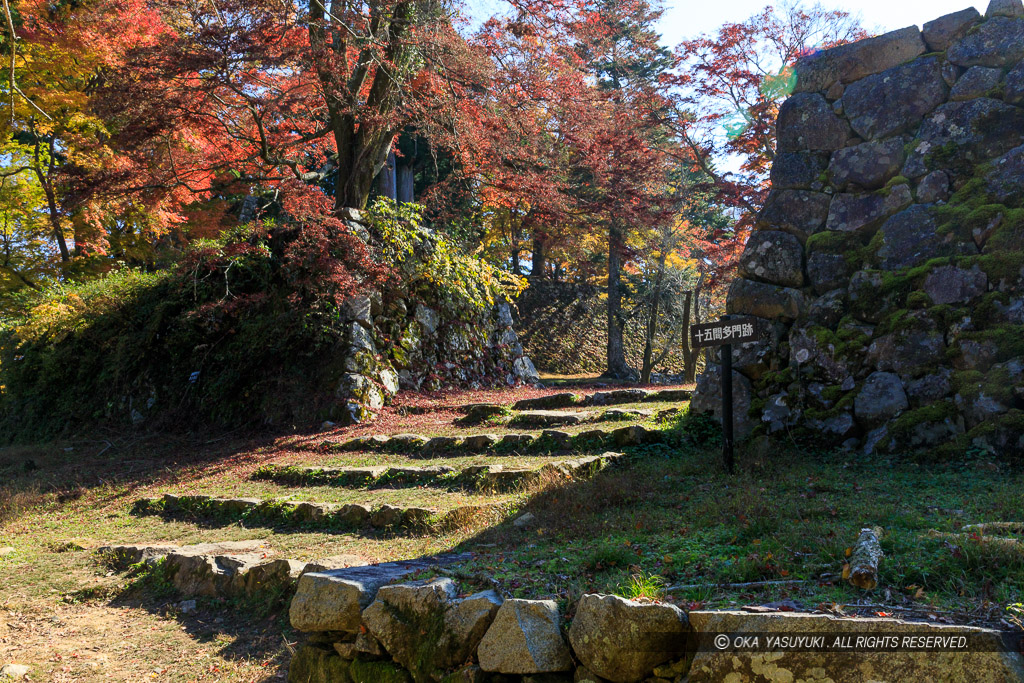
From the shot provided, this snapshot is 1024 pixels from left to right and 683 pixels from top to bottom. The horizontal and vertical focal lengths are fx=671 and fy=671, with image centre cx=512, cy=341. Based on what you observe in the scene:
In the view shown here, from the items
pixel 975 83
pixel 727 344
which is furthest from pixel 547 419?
pixel 975 83

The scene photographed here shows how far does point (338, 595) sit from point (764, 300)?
18.1 ft

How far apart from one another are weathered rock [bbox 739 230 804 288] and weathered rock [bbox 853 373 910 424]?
4.50ft

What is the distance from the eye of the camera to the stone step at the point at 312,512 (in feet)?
18.4

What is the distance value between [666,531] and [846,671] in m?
1.89

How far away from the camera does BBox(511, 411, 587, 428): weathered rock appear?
881cm

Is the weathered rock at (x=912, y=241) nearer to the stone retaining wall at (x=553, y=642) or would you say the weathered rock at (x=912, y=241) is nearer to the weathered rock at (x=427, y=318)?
the stone retaining wall at (x=553, y=642)

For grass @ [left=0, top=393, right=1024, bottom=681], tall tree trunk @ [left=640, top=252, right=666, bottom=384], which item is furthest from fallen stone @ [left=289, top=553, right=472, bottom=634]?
tall tree trunk @ [left=640, top=252, right=666, bottom=384]

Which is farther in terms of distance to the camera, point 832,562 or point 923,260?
point 923,260

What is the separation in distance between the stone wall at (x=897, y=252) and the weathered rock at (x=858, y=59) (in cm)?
2

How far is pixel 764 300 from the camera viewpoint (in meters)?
7.36

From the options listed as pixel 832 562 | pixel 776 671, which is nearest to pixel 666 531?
pixel 832 562

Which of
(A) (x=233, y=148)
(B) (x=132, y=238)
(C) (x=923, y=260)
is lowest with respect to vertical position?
(C) (x=923, y=260)

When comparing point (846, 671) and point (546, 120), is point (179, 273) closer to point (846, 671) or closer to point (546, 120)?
point (546, 120)

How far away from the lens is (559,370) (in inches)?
776
